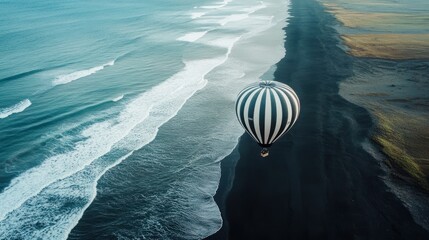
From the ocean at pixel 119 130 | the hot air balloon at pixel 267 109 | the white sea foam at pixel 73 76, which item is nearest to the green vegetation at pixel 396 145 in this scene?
the hot air balloon at pixel 267 109

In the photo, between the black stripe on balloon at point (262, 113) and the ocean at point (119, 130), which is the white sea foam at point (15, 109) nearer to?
the ocean at point (119, 130)

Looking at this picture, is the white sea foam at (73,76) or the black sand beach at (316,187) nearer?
the black sand beach at (316,187)

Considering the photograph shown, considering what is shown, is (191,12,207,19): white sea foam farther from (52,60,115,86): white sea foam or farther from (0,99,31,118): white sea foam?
(0,99,31,118): white sea foam

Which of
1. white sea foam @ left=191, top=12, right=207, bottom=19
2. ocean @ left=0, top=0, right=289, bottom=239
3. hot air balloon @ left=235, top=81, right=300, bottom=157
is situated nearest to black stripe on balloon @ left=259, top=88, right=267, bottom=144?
hot air balloon @ left=235, top=81, right=300, bottom=157

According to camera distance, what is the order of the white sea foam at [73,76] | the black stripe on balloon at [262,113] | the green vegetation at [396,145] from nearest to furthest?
the black stripe on balloon at [262,113] → the green vegetation at [396,145] → the white sea foam at [73,76]

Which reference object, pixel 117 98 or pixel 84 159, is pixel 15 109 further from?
pixel 84 159

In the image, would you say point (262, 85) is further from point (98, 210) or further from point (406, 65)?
point (406, 65)
